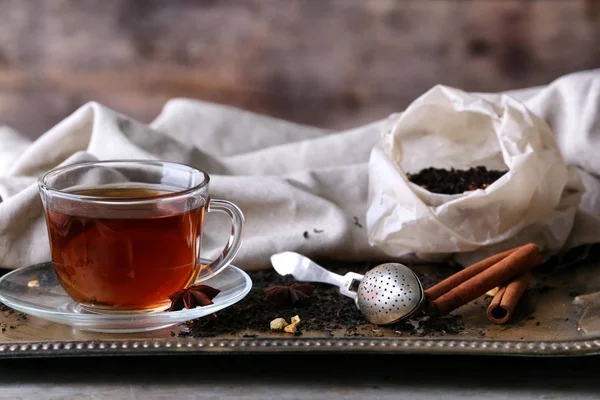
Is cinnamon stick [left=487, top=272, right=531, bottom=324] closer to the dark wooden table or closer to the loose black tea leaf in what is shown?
the dark wooden table

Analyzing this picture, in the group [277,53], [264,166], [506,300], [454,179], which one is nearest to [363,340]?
[506,300]

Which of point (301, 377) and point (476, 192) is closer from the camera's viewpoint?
point (301, 377)

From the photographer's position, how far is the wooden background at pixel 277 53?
306 cm

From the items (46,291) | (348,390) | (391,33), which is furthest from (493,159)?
(391,33)

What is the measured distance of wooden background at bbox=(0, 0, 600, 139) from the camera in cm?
306

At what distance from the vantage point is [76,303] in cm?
115

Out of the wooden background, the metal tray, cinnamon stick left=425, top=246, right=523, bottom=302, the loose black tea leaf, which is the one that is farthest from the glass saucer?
the wooden background

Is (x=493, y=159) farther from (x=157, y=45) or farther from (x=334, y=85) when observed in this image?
(x=157, y=45)

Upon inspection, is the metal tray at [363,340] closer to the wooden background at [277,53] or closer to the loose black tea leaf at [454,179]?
the loose black tea leaf at [454,179]

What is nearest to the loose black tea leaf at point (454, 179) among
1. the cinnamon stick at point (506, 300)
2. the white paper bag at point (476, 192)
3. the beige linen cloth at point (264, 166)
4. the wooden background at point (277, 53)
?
the white paper bag at point (476, 192)

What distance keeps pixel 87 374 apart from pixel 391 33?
92.9 inches

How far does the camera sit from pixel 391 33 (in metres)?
3.11

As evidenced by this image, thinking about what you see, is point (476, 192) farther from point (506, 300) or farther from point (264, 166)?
point (264, 166)

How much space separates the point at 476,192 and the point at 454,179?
0.39ft
